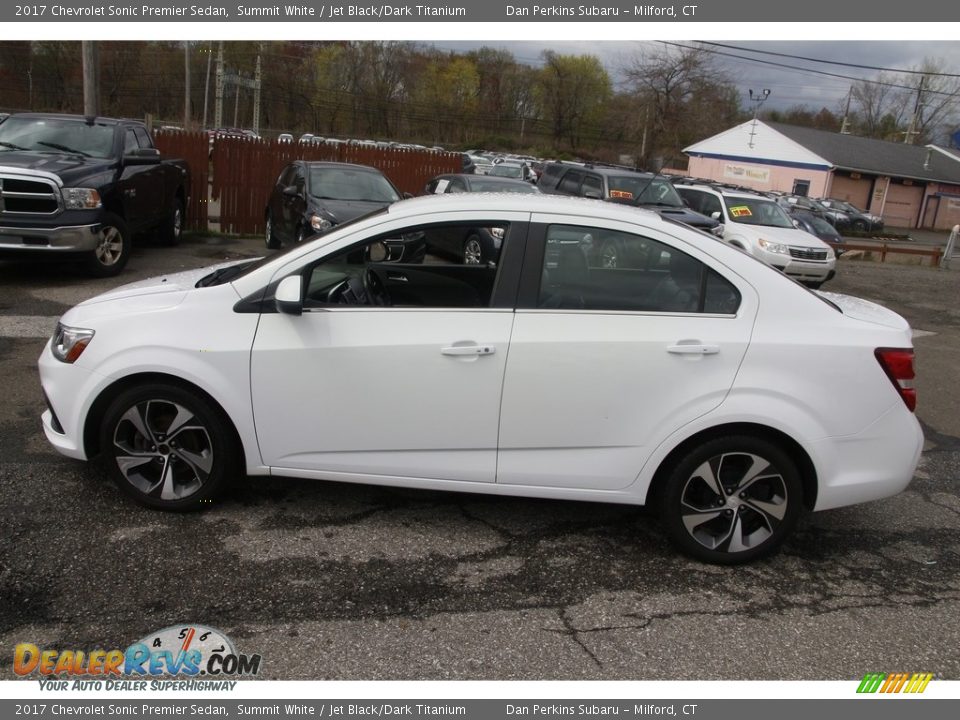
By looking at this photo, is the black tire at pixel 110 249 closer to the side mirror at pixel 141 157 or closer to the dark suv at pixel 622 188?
the side mirror at pixel 141 157

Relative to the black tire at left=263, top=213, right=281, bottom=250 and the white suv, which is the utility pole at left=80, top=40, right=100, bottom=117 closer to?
the black tire at left=263, top=213, right=281, bottom=250

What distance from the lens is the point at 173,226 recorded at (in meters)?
12.8

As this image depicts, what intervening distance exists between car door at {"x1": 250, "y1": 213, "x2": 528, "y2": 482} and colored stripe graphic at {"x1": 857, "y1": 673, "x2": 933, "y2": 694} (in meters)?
1.79

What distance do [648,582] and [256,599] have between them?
1.81m

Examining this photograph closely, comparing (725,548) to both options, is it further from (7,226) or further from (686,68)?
(686,68)

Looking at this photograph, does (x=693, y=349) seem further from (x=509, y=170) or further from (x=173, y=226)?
(x=509, y=170)

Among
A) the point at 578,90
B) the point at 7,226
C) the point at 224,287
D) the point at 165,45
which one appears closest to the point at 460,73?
the point at 578,90

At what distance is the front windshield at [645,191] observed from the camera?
13.8m

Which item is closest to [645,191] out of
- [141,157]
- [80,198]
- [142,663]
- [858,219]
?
[141,157]

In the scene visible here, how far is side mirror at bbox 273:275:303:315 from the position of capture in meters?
3.56

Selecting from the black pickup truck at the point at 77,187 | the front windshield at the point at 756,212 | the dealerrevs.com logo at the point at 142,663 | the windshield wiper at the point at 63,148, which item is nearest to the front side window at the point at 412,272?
the dealerrevs.com logo at the point at 142,663

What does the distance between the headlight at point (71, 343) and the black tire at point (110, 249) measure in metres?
5.95

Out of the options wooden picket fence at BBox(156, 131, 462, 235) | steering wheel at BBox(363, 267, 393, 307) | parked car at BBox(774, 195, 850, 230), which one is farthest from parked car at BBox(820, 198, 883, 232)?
steering wheel at BBox(363, 267, 393, 307)

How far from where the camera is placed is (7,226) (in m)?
8.48
